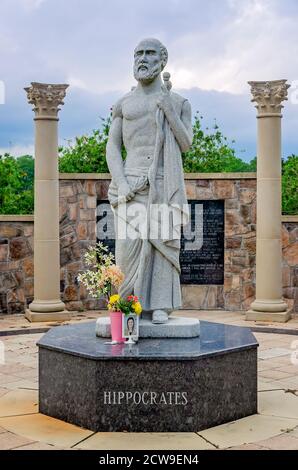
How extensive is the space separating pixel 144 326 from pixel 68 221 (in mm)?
5470

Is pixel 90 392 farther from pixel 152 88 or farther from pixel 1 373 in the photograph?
pixel 152 88

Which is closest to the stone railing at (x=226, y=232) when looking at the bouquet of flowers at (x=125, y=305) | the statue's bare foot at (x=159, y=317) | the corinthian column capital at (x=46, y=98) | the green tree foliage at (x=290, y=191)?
the corinthian column capital at (x=46, y=98)

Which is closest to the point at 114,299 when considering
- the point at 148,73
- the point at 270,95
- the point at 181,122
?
the point at 181,122

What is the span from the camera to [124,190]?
5.64m

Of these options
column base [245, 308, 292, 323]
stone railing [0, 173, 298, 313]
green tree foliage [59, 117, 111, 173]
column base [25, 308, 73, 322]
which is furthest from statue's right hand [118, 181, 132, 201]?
green tree foliage [59, 117, 111, 173]

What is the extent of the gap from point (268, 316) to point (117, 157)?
4783mm

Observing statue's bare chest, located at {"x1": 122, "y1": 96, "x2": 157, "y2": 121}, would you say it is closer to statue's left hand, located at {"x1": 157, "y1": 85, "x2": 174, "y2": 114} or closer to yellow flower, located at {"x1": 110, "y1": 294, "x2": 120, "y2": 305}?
statue's left hand, located at {"x1": 157, "y1": 85, "x2": 174, "y2": 114}

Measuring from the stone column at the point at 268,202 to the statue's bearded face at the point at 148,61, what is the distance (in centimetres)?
446

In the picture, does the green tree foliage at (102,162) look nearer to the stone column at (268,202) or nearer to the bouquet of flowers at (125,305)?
the stone column at (268,202)

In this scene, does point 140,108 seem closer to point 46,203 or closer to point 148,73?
point 148,73

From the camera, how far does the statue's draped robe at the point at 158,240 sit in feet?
18.4

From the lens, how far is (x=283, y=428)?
4.86m

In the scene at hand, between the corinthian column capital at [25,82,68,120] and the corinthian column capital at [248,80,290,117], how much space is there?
285cm

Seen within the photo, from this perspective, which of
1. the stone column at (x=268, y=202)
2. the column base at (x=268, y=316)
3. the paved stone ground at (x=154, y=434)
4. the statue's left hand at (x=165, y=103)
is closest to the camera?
the paved stone ground at (x=154, y=434)
